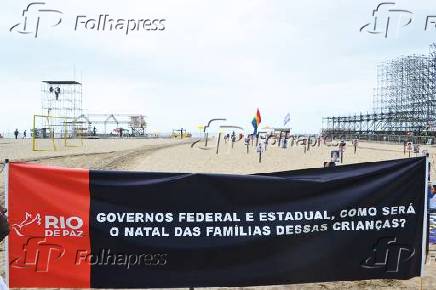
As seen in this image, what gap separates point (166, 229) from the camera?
4230 millimetres

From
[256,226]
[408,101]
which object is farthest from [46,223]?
[408,101]

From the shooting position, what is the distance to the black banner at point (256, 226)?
13.8 feet

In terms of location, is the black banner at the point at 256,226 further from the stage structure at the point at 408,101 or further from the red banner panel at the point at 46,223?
the stage structure at the point at 408,101

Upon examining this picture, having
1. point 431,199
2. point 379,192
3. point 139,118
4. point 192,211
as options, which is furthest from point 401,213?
point 139,118

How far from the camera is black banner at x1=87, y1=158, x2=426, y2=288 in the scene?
13.8 ft

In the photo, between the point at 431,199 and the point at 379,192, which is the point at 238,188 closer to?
the point at 379,192

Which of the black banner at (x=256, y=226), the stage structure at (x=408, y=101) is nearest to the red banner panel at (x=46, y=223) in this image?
the black banner at (x=256, y=226)

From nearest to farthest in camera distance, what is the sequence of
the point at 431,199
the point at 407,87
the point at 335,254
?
the point at 335,254
the point at 431,199
the point at 407,87

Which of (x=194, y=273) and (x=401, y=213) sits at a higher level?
(x=401, y=213)

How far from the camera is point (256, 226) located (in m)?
4.33

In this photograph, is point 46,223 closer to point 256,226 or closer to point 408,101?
point 256,226

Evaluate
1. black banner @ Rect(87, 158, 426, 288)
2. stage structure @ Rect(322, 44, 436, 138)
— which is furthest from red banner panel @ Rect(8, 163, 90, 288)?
stage structure @ Rect(322, 44, 436, 138)

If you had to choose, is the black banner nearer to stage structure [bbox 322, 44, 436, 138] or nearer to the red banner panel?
the red banner panel

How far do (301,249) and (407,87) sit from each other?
3314 inches
